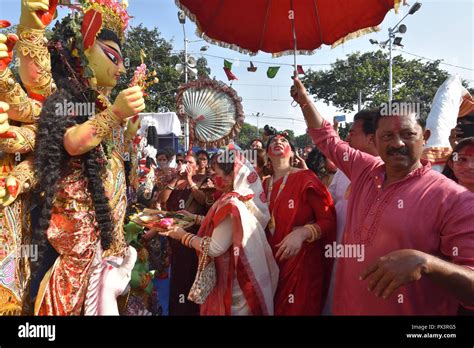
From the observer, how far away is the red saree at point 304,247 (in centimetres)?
268

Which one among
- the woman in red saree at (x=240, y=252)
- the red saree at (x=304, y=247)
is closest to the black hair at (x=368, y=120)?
the red saree at (x=304, y=247)

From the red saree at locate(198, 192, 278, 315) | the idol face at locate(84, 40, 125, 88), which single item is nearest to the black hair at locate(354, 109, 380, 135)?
the red saree at locate(198, 192, 278, 315)

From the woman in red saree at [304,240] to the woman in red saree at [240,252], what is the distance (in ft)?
0.31

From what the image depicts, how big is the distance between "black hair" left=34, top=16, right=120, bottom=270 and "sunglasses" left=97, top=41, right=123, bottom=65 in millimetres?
67

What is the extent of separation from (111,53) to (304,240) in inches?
66.3

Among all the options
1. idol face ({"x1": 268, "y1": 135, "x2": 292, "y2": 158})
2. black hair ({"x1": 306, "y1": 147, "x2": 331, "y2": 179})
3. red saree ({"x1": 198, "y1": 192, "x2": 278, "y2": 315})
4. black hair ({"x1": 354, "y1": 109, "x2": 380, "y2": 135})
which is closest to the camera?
red saree ({"x1": 198, "y1": 192, "x2": 278, "y2": 315})

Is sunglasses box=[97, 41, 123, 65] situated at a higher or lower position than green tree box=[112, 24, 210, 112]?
lower

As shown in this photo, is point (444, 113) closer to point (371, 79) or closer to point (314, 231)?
point (314, 231)

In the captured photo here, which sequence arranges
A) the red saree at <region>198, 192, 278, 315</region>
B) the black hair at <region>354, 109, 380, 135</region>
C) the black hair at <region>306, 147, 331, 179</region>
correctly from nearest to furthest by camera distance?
the red saree at <region>198, 192, 278, 315</region>
the black hair at <region>354, 109, 380, 135</region>
the black hair at <region>306, 147, 331, 179</region>

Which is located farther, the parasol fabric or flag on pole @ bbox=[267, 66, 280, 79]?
the parasol fabric

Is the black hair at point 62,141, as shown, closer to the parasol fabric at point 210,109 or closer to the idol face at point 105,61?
the idol face at point 105,61

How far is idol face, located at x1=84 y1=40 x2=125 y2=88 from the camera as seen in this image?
246cm

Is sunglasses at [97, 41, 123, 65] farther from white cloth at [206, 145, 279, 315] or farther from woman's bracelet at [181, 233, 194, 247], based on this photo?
woman's bracelet at [181, 233, 194, 247]

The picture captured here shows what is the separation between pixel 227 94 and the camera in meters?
3.22
